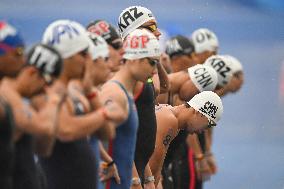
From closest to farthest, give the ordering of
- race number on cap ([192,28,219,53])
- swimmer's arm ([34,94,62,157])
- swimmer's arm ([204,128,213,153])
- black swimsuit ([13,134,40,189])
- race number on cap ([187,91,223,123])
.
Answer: swimmer's arm ([34,94,62,157]), black swimsuit ([13,134,40,189]), race number on cap ([187,91,223,123]), swimmer's arm ([204,128,213,153]), race number on cap ([192,28,219,53])

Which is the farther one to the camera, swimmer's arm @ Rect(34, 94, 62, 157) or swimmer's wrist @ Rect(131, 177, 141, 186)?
swimmer's wrist @ Rect(131, 177, 141, 186)

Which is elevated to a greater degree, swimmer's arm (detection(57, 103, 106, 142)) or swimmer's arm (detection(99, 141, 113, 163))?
swimmer's arm (detection(57, 103, 106, 142))

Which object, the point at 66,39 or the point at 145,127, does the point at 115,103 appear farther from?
the point at 145,127

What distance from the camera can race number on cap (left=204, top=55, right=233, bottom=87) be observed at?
13.5m

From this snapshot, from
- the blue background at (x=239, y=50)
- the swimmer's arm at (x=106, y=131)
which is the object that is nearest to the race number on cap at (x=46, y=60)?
the swimmer's arm at (x=106, y=131)

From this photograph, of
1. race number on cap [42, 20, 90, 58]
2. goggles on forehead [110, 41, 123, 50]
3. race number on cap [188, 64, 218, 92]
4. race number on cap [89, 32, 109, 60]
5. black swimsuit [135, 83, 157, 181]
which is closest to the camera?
race number on cap [42, 20, 90, 58]

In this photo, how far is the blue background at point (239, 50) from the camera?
54.1 ft

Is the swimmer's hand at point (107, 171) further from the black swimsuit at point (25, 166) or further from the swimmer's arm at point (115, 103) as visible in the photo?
the black swimsuit at point (25, 166)

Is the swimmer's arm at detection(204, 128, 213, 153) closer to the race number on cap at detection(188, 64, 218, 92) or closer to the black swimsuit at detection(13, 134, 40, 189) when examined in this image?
the race number on cap at detection(188, 64, 218, 92)

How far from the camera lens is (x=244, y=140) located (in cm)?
1828

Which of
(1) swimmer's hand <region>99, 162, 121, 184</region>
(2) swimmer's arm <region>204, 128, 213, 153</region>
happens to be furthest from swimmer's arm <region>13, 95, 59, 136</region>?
(2) swimmer's arm <region>204, 128, 213, 153</region>

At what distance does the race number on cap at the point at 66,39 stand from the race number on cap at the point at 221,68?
18.6ft

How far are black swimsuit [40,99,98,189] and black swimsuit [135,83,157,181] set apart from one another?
6.05 ft

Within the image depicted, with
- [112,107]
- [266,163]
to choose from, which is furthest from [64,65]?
[266,163]
